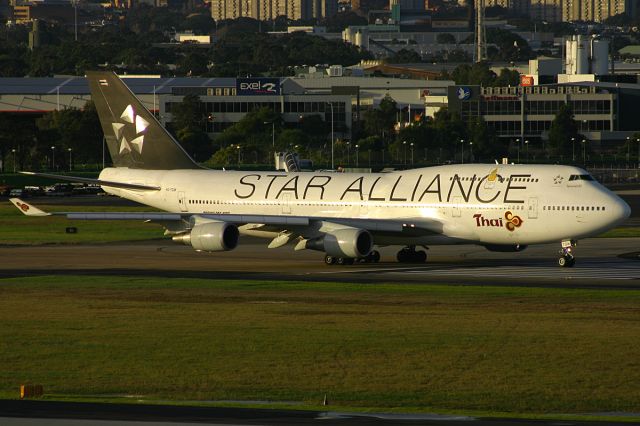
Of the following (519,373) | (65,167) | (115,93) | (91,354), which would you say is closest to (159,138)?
(115,93)

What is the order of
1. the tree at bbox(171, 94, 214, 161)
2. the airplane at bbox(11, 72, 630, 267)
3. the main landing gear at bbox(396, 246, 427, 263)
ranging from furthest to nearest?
1. the tree at bbox(171, 94, 214, 161)
2. the main landing gear at bbox(396, 246, 427, 263)
3. the airplane at bbox(11, 72, 630, 267)

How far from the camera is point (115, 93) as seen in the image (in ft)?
220

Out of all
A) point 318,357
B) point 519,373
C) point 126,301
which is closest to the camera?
point 519,373

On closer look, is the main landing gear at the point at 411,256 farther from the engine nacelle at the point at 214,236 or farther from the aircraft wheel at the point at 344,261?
the engine nacelle at the point at 214,236

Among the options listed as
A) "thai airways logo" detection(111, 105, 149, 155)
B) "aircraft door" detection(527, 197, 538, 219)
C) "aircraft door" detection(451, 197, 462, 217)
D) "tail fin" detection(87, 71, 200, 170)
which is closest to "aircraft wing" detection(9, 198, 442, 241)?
"aircraft door" detection(451, 197, 462, 217)

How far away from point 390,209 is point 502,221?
5.02m

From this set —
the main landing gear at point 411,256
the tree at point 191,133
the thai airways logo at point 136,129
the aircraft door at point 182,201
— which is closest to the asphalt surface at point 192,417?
the main landing gear at point 411,256

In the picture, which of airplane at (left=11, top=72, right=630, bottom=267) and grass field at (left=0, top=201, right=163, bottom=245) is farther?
grass field at (left=0, top=201, right=163, bottom=245)

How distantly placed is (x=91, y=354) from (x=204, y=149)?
5942 inches

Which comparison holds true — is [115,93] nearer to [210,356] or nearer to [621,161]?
[210,356]

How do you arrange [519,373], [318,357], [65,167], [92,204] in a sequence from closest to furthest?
1. [519,373]
2. [318,357]
3. [92,204]
4. [65,167]

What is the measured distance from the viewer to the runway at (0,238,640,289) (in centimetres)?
5412

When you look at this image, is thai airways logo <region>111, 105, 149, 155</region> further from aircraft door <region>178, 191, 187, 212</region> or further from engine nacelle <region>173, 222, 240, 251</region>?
engine nacelle <region>173, 222, 240, 251</region>

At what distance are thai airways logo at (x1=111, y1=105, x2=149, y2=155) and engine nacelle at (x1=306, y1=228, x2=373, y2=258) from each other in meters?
12.9
